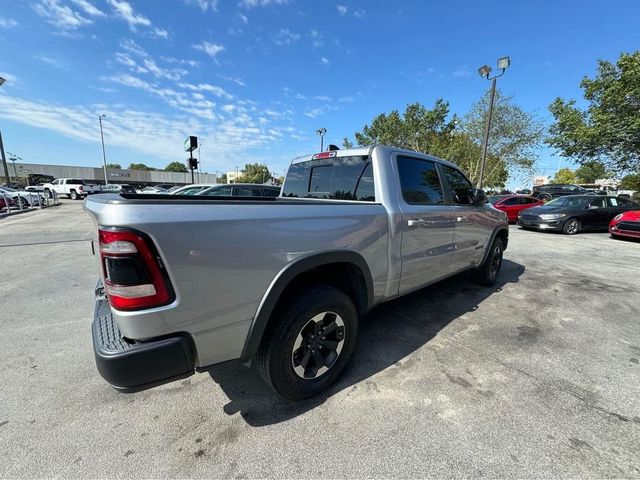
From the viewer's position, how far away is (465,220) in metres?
3.87

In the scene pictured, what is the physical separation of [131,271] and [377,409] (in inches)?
73.3

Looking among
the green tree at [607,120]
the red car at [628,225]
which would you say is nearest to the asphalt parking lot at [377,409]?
the red car at [628,225]

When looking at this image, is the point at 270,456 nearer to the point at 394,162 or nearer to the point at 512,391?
the point at 512,391

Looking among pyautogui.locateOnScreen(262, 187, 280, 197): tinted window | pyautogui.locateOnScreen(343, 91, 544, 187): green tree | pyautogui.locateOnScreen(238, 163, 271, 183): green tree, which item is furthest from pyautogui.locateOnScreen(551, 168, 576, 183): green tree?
pyautogui.locateOnScreen(262, 187, 280, 197): tinted window

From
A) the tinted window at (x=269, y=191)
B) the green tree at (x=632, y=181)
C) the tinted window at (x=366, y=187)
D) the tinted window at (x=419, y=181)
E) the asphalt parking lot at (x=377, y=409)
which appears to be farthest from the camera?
the green tree at (x=632, y=181)

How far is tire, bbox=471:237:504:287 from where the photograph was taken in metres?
4.80

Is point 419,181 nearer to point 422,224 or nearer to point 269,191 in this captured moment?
point 422,224

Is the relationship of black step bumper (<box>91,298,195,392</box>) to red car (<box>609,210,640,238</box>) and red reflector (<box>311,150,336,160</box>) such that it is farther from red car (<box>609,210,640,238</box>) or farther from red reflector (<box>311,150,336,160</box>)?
red car (<box>609,210,640,238</box>)

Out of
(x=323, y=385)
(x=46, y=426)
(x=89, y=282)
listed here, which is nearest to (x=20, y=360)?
(x=46, y=426)

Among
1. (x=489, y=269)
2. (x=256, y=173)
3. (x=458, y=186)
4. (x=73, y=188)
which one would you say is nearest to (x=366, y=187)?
(x=458, y=186)

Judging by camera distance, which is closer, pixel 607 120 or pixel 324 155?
pixel 324 155

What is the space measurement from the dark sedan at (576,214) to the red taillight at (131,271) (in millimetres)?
13630

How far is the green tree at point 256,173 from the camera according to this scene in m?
94.4

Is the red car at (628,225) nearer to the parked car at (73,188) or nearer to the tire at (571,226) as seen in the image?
the tire at (571,226)
